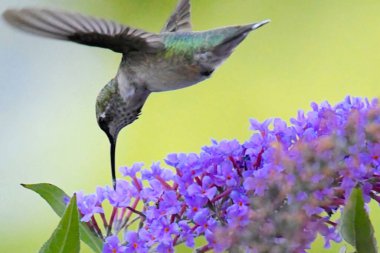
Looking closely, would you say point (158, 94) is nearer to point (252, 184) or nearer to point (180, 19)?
point (180, 19)

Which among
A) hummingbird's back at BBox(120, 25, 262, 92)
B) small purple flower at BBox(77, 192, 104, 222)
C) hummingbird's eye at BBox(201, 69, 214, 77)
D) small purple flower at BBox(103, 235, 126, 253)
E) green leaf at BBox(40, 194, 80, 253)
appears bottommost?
small purple flower at BBox(103, 235, 126, 253)

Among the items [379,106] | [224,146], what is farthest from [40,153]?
[379,106]

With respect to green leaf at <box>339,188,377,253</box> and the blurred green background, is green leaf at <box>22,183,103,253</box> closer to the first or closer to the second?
green leaf at <box>339,188,377,253</box>

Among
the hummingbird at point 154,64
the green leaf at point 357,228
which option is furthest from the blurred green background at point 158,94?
the green leaf at point 357,228

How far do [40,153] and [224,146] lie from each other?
2406 mm

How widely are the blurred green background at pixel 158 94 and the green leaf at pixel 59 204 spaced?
1.83 meters

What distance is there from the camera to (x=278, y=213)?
695 mm

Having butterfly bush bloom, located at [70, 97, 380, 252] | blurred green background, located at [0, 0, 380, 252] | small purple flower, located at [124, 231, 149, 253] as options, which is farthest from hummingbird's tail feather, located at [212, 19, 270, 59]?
blurred green background, located at [0, 0, 380, 252]

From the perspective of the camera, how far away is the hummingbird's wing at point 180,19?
5.54 ft

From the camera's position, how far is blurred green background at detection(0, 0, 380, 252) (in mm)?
2975

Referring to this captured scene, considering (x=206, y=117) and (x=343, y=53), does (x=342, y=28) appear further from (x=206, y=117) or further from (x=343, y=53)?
(x=206, y=117)

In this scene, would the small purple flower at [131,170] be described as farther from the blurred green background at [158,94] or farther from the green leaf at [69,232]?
the blurred green background at [158,94]

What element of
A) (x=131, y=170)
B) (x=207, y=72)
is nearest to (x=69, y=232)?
(x=131, y=170)

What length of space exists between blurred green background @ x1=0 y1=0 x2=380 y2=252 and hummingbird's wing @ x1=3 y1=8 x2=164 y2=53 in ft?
4.70
